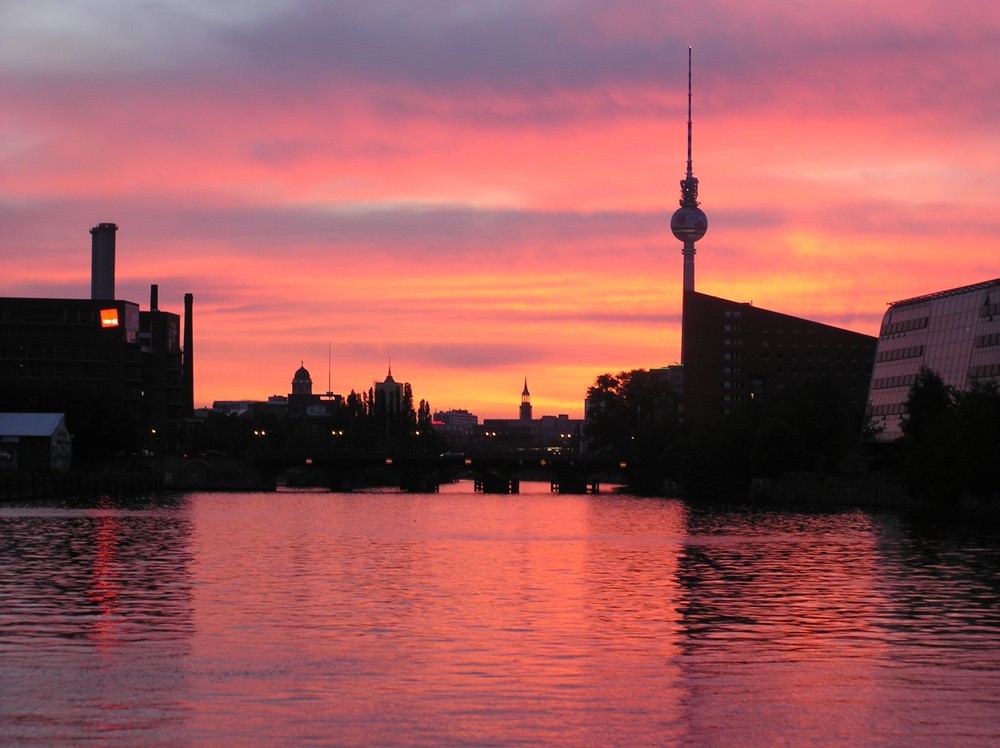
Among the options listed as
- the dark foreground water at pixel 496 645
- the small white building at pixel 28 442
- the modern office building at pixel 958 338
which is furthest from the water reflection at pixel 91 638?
the modern office building at pixel 958 338

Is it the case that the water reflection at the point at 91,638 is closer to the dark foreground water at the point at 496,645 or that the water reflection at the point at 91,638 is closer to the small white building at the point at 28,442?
the dark foreground water at the point at 496,645

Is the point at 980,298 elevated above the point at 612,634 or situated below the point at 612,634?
above

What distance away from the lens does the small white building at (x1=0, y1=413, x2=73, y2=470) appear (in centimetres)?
19175

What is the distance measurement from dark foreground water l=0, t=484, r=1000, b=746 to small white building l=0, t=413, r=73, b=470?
370 ft

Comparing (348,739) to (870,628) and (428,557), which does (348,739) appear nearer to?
(870,628)

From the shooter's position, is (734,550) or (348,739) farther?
(734,550)

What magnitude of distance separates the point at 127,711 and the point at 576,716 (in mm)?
7927

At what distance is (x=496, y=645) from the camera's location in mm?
38375

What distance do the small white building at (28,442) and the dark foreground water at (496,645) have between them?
→ 113 metres

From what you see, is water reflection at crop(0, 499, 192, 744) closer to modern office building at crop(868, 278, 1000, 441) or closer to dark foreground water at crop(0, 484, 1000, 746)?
dark foreground water at crop(0, 484, 1000, 746)

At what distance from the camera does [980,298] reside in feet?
596

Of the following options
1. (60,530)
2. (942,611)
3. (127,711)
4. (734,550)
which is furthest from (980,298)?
(127,711)

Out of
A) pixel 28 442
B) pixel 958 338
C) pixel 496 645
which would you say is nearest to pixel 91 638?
pixel 496 645

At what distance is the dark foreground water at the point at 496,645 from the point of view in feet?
88.3
